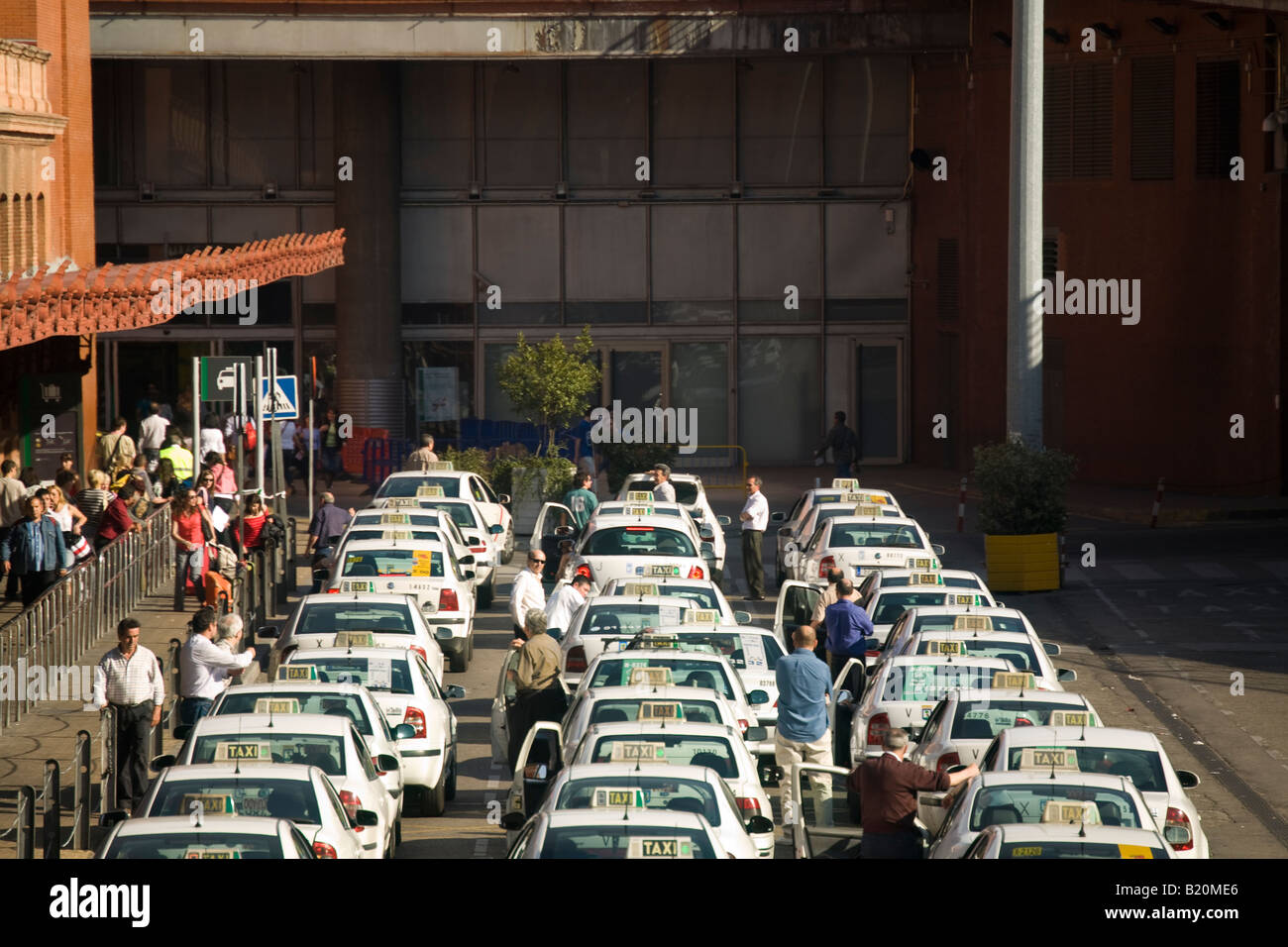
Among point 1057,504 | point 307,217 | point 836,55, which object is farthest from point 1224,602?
point 307,217

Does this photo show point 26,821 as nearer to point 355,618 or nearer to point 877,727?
point 355,618

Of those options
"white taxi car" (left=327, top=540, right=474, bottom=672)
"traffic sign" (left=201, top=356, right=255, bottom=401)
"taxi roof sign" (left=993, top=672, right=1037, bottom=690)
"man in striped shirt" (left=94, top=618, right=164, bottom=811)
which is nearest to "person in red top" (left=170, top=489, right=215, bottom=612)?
"white taxi car" (left=327, top=540, right=474, bottom=672)

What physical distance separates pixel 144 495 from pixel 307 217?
63.3 ft

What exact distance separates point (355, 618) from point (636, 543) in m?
5.62

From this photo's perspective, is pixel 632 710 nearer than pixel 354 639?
Yes

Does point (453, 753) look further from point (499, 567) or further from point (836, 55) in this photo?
point (836, 55)

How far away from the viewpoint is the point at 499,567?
98.7 feet

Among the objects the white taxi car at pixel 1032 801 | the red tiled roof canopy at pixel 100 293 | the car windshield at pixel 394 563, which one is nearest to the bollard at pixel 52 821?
the white taxi car at pixel 1032 801

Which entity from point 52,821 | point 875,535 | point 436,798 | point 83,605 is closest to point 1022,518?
point 875,535

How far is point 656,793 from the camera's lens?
40.1 feet

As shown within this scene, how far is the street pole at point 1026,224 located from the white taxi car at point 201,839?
20713mm

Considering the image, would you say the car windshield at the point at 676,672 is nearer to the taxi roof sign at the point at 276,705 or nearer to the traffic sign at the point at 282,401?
the taxi roof sign at the point at 276,705

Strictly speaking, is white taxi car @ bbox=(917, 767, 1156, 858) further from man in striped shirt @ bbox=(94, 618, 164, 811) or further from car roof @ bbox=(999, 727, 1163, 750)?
man in striped shirt @ bbox=(94, 618, 164, 811)

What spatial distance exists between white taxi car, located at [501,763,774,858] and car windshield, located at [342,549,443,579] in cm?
994
